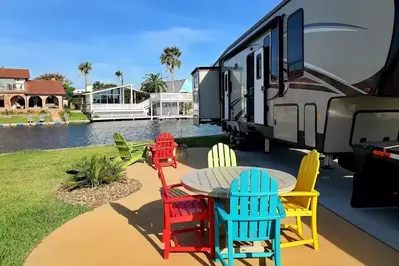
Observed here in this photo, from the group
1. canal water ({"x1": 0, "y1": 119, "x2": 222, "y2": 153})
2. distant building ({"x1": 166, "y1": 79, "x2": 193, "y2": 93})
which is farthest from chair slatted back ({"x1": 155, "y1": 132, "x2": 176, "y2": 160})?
distant building ({"x1": 166, "y1": 79, "x2": 193, "y2": 93})

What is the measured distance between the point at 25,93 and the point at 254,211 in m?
53.2

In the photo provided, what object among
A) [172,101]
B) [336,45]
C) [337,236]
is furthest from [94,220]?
[172,101]

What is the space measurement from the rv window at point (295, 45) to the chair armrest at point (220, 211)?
3152 millimetres

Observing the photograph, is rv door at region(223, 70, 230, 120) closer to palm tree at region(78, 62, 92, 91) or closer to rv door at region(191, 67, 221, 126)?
rv door at region(191, 67, 221, 126)

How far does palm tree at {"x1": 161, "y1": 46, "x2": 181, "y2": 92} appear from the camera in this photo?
62156 mm

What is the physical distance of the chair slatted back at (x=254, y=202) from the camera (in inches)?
122

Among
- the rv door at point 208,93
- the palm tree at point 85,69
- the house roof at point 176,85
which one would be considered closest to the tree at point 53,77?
the palm tree at point 85,69

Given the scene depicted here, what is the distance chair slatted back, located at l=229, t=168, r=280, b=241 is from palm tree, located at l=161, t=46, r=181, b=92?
59.3 metres

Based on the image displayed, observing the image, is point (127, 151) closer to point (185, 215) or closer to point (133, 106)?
point (185, 215)

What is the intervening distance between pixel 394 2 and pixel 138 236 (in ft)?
12.9

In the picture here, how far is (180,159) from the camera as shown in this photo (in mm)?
9656

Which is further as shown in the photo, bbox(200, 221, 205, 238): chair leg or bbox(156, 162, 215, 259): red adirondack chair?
bbox(200, 221, 205, 238): chair leg

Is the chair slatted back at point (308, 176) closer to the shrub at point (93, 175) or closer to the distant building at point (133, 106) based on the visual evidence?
the shrub at point (93, 175)

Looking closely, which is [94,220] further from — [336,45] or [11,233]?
[336,45]
